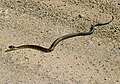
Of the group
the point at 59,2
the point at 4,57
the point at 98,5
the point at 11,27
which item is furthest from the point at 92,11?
the point at 4,57

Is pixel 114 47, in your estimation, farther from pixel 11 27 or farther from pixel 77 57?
pixel 11 27

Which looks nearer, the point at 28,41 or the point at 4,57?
the point at 4,57

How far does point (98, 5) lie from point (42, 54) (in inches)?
90.3

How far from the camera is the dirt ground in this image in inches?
243

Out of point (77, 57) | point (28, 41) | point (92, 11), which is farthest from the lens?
point (92, 11)

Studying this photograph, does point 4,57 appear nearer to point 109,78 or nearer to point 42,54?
point 42,54

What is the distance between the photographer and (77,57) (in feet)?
21.8

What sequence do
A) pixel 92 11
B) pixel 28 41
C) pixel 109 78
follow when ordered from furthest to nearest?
pixel 92 11, pixel 28 41, pixel 109 78

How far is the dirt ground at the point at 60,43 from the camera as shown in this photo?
20.3 ft

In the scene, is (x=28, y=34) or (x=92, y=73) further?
(x=28, y=34)

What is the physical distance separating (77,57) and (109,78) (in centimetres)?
85

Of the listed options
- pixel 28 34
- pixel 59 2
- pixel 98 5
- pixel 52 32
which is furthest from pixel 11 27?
pixel 98 5

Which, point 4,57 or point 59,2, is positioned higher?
point 59,2

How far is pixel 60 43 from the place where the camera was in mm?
7094
